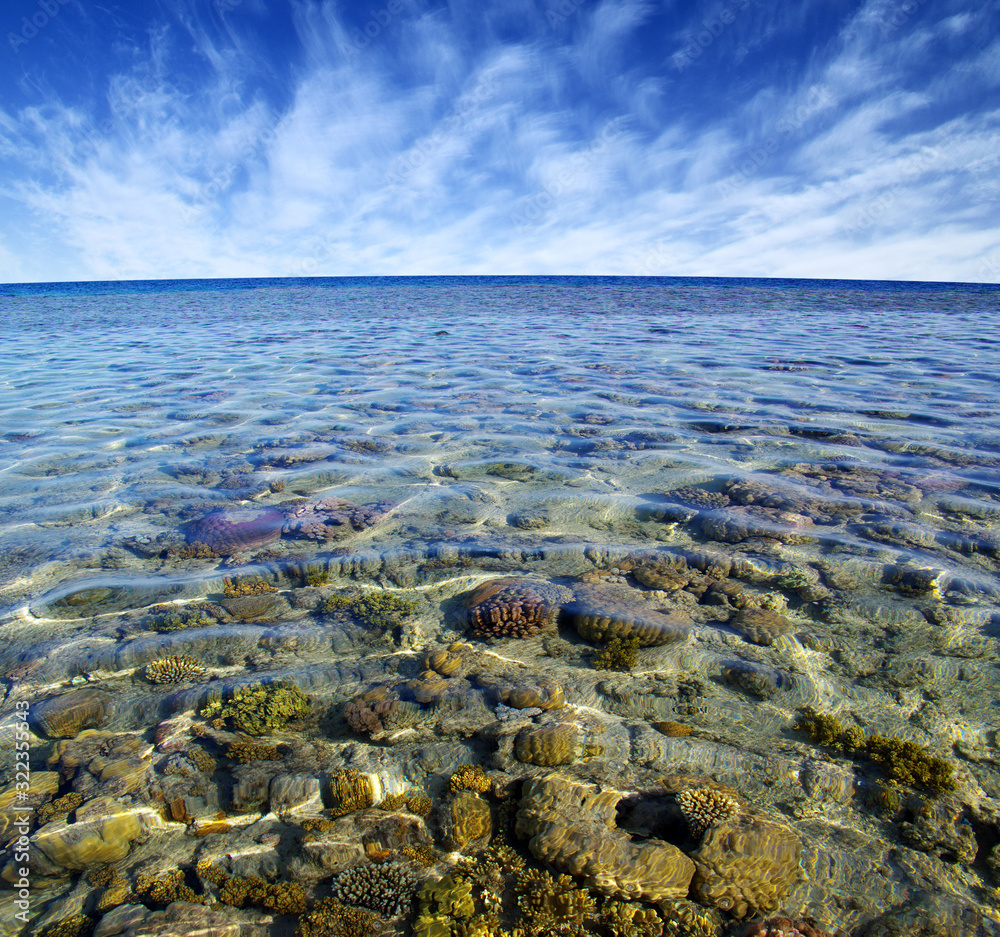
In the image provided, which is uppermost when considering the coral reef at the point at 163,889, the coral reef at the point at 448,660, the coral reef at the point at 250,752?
the coral reef at the point at 448,660

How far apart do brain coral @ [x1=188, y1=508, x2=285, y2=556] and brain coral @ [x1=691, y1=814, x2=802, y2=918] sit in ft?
17.2

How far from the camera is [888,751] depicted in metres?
3.60

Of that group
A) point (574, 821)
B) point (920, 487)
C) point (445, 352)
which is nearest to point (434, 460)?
point (574, 821)

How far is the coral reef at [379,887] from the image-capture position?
2826mm

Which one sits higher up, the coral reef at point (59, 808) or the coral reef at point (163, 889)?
the coral reef at point (59, 808)

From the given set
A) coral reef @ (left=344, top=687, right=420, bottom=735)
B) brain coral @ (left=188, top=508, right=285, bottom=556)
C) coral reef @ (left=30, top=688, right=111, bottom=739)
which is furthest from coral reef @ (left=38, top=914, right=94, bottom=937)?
brain coral @ (left=188, top=508, right=285, bottom=556)

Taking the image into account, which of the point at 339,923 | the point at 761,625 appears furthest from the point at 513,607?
the point at 339,923

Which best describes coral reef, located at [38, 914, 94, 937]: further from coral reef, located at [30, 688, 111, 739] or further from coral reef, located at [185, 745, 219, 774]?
coral reef, located at [30, 688, 111, 739]

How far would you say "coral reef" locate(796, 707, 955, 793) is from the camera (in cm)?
340

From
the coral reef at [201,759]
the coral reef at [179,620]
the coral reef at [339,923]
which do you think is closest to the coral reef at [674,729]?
the coral reef at [339,923]

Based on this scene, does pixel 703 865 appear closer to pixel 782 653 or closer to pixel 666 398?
pixel 782 653

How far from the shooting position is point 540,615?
5059 millimetres

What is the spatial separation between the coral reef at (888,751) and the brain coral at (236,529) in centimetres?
557

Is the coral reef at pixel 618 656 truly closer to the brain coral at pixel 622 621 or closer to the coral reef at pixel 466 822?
the brain coral at pixel 622 621
